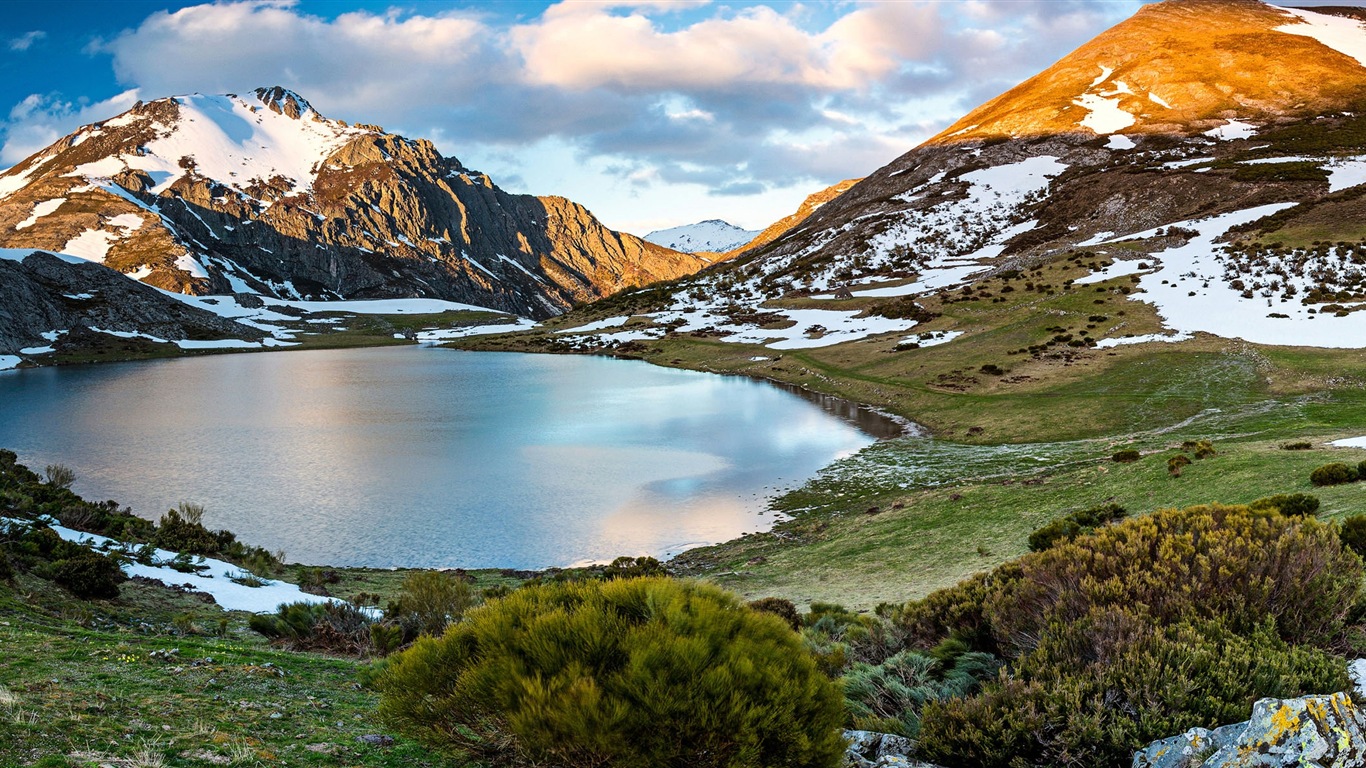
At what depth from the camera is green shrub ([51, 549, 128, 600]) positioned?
1305 cm

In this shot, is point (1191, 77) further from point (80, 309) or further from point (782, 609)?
point (80, 309)

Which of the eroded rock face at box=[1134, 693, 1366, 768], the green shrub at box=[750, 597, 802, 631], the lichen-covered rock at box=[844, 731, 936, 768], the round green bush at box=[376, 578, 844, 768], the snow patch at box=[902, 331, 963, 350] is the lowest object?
the green shrub at box=[750, 597, 802, 631]

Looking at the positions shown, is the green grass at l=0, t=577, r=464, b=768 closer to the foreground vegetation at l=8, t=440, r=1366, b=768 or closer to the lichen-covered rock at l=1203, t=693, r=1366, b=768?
the foreground vegetation at l=8, t=440, r=1366, b=768

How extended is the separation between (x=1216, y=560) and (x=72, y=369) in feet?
418

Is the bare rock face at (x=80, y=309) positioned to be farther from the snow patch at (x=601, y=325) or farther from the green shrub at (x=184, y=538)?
the green shrub at (x=184, y=538)

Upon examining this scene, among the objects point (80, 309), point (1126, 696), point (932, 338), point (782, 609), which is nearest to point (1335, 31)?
point (932, 338)

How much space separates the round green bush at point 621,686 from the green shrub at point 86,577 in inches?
442

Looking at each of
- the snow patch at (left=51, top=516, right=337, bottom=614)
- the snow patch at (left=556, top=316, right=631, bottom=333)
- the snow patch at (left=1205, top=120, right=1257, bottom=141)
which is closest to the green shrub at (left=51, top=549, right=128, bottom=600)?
the snow patch at (left=51, top=516, right=337, bottom=614)

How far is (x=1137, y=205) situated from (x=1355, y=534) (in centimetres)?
10696

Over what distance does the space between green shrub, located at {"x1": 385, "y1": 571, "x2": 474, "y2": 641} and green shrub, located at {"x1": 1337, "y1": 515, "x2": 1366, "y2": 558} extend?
13015 mm

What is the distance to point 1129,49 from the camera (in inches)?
6668

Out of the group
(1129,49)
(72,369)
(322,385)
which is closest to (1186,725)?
(322,385)

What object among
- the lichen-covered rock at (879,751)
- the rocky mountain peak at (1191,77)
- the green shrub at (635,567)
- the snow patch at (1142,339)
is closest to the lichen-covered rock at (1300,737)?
the lichen-covered rock at (879,751)

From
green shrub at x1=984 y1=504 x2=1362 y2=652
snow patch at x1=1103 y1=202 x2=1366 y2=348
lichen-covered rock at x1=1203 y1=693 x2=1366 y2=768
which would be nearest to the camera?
lichen-covered rock at x1=1203 y1=693 x2=1366 y2=768
